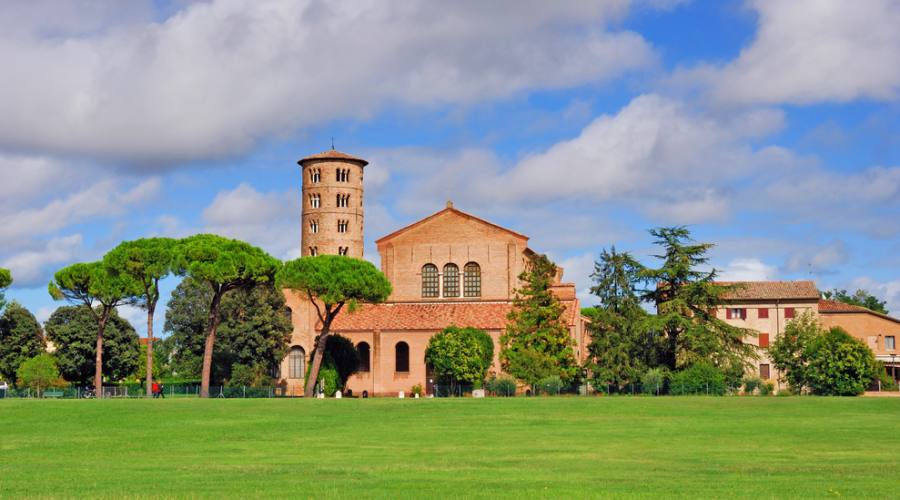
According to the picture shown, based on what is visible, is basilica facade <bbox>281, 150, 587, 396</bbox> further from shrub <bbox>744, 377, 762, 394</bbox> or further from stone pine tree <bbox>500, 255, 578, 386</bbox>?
shrub <bbox>744, 377, 762, 394</bbox>

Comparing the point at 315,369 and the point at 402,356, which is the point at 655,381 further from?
the point at 315,369

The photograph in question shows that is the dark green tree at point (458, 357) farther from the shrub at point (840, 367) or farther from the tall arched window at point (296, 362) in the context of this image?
the shrub at point (840, 367)

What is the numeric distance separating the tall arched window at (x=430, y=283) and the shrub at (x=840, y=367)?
2692 centimetres

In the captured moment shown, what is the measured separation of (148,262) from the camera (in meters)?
61.8

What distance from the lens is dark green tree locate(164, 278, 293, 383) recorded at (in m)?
70.7

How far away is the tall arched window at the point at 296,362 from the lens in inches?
2987

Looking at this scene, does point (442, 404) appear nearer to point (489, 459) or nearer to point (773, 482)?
point (489, 459)

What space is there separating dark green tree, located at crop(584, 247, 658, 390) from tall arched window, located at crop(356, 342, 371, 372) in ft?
52.1

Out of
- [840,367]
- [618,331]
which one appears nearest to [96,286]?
[618,331]

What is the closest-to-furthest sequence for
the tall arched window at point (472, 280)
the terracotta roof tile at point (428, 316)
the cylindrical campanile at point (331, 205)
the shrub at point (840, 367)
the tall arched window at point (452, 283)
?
the shrub at point (840, 367) → the terracotta roof tile at point (428, 316) → the tall arched window at point (472, 280) → the tall arched window at point (452, 283) → the cylindrical campanile at point (331, 205)

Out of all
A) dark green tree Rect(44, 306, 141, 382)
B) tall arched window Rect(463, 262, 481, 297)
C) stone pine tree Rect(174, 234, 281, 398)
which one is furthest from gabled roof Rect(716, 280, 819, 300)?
dark green tree Rect(44, 306, 141, 382)

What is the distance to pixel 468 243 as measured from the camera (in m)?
74.3

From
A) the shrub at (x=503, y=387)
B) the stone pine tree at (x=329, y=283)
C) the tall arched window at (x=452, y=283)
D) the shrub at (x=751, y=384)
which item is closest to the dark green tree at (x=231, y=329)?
the stone pine tree at (x=329, y=283)

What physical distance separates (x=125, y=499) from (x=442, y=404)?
32765mm
